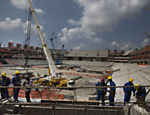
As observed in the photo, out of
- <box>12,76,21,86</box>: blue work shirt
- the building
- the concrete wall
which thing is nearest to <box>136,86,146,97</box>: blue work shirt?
the concrete wall

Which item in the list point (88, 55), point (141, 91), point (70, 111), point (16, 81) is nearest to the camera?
point (141, 91)

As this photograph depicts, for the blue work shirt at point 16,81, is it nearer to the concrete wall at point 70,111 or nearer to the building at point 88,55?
the concrete wall at point 70,111

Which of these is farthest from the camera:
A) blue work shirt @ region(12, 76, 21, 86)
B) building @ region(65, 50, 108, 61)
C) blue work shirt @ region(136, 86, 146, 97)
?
building @ region(65, 50, 108, 61)

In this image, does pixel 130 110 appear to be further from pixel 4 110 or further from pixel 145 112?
pixel 4 110

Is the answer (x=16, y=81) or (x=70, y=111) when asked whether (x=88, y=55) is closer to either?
(x=16, y=81)

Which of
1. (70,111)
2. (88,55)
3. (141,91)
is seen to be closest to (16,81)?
(70,111)

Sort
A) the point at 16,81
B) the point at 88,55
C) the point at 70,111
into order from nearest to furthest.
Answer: the point at 70,111 → the point at 16,81 → the point at 88,55

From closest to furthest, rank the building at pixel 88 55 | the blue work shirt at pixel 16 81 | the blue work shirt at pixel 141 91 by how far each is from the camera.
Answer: the blue work shirt at pixel 141 91, the blue work shirt at pixel 16 81, the building at pixel 88 55

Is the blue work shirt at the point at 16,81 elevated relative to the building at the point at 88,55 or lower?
lower

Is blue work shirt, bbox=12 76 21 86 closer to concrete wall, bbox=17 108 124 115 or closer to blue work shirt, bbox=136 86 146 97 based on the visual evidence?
concrete wall, bbox=17 108 124 115

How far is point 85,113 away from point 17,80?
14.8 feet

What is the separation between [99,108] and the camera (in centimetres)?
535

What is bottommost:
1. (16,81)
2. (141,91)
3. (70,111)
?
(70,111)

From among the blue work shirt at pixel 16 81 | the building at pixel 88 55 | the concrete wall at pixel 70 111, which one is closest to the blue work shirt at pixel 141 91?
the concrete wall at pixel 70 111
